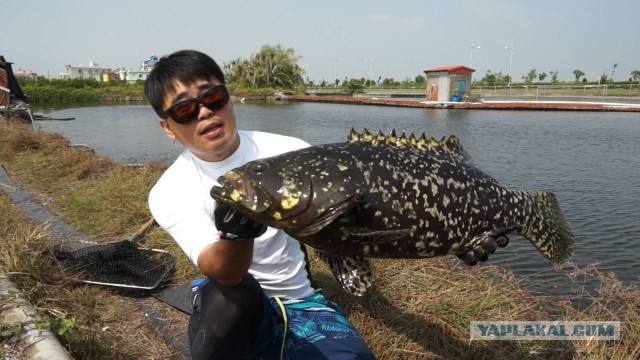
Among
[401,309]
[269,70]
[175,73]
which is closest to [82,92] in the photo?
[269,70]

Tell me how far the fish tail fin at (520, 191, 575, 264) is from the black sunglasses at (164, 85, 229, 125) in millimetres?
2203

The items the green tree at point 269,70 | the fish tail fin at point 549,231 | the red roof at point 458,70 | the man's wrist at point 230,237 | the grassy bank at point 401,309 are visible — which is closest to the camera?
the man's wrist at point 230,237

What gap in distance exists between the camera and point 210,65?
2.91m

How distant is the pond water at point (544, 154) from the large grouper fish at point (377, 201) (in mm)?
4564

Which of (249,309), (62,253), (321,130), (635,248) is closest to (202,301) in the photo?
(249,309)

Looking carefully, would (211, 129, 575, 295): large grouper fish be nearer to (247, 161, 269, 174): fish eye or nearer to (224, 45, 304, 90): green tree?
(247, 161, 269, 174): fish eye

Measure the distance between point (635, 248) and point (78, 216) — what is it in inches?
400

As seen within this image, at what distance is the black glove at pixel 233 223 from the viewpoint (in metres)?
2.21

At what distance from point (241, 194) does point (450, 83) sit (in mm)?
45475

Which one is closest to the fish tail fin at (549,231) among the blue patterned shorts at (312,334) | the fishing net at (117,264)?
the blue patterned shorts at (312,334)

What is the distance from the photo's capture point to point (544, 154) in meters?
17.5

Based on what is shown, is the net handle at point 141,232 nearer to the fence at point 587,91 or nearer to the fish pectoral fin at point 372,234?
the fish pectoral fin at point 372,234

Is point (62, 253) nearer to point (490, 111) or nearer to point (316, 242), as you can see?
point (316, 242)

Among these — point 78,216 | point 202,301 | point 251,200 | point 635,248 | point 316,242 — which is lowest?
point 635,248
